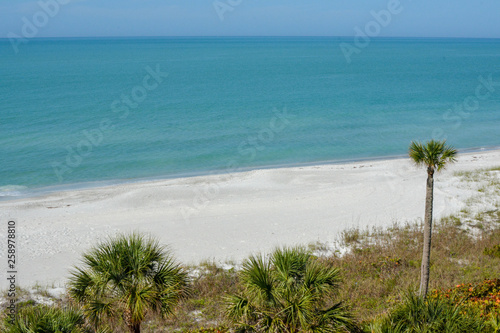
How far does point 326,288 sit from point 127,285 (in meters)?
3.16

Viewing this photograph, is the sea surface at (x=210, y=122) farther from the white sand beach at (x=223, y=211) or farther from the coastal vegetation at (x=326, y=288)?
the coastal vegetation at (x=326, y=288)

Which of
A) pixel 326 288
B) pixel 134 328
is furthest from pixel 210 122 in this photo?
pixel 326 288

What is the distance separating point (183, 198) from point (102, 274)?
584 inches

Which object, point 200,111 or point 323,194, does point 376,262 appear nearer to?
point 323,194

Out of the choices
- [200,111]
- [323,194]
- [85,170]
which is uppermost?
[200,111]

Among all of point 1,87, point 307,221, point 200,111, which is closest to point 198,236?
point 307,221

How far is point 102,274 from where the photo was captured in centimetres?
757
